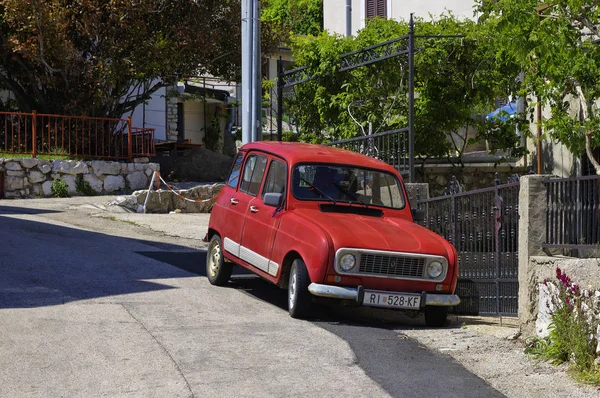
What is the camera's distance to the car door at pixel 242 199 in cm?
1152

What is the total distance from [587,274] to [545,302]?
74 centimetres

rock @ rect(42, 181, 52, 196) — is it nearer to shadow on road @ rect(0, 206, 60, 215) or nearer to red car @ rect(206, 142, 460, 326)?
shadow on road @ rect(0, 206, 60, 215)

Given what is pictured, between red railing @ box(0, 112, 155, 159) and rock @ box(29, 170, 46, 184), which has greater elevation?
red railing @ box(0, 112, 155, 159)

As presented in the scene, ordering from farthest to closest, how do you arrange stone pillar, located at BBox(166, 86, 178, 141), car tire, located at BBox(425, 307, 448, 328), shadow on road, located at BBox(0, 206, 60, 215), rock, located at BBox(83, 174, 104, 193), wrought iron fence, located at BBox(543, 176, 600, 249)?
stone pillar, located at BBox(166, 86, 178, 141), rock, located at BBox(83, 174, 104, 193), shadow on road, located at BBox(0, 206, 60, 215), car tire, located at BBox(425, 307, 448, 328), wrought iron fence, located at BBox(543, 176, 600, 249)

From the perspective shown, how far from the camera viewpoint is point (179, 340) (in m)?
8.52

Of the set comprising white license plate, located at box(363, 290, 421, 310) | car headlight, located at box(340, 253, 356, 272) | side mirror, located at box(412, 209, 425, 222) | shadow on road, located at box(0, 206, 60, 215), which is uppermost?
side mirror, located at box(412, 209, 425, 222)

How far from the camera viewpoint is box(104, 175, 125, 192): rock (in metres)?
24.0

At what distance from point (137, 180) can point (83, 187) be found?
1.47 meters

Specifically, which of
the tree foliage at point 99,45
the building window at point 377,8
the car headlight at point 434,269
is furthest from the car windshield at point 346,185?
the building window at point 377,8

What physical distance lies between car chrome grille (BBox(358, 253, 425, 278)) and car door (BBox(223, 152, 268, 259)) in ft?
6.81

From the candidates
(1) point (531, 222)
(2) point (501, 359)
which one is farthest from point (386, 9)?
(2) point (501, 359)

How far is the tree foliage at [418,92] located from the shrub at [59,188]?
6815mm

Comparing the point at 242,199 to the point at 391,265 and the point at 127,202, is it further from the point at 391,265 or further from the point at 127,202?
the point at 127,202

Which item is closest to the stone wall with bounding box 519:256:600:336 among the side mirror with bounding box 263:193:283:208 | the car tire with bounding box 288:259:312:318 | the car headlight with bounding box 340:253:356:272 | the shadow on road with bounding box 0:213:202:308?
the car headlight with bounding box 340:253:356:272
